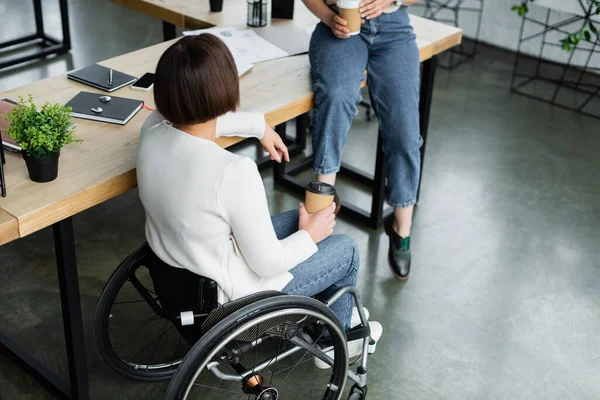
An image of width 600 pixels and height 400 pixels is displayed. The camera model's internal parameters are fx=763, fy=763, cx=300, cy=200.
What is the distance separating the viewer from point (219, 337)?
5.28ft

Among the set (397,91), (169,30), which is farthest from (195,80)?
(169,30)

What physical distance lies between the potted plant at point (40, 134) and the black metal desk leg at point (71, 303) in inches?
5.7

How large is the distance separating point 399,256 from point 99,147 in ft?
4.01

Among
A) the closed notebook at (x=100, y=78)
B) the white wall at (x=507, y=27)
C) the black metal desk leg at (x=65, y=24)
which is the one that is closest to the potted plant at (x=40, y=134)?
the closed notebook at (x=100, y=78)

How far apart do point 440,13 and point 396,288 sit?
266 cm

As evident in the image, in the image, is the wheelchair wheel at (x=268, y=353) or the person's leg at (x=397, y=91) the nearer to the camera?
the wheelchair wheel at (x=268, y=353)

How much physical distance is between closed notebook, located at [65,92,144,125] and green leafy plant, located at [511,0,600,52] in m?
A: 2.47

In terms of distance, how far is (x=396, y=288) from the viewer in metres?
2.71

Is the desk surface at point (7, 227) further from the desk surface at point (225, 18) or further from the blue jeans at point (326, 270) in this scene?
the desk surface at point (225, 18)

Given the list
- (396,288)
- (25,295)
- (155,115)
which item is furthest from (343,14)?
(25,295)

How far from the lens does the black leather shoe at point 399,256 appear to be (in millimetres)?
2727

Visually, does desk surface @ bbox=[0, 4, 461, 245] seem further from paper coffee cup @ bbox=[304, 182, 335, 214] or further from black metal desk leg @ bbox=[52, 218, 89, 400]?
paper coffee cup @ bbox=[304, 182, 335, 214]

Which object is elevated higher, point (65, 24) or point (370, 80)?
point (370, 80)

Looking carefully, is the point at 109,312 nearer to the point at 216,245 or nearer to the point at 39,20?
the point at 216,245
